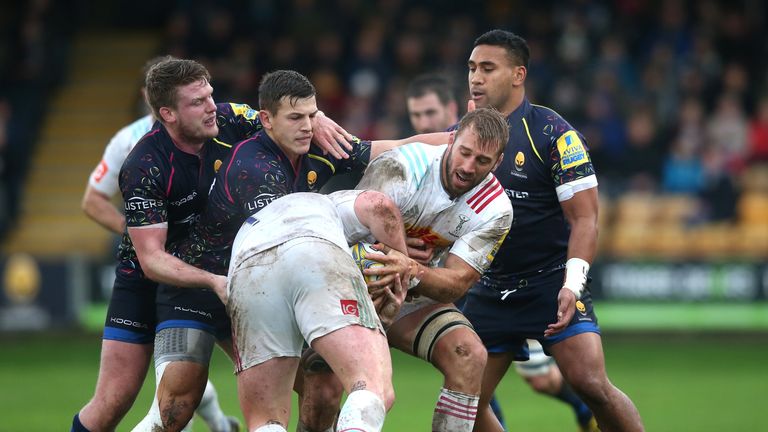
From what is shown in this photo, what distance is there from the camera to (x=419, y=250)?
677 cm

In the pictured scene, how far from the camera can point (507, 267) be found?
7.77 meters

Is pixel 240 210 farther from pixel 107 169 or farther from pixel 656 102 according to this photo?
pixel 656 102

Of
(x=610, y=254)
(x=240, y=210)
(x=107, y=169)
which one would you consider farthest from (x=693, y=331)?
(x=240, y=210)

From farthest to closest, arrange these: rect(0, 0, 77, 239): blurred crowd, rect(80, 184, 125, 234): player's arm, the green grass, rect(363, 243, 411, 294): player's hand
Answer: rect(0, 0, 77, 239): blurred crowd, the green grass, rect(80, 184, 125, 234): player's arm, rect(363, 243, 411, 294): player's hand

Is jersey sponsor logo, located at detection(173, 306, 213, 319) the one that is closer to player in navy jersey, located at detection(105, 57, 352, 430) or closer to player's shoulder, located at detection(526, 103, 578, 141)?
player in navy jersey, located at detection(105, 57, 352, 430)

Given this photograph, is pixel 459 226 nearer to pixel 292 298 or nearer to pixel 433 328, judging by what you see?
pixel 433 328

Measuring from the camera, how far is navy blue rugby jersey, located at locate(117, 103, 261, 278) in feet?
22.5

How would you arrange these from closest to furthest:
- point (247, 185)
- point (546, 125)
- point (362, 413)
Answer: point (362, 413) < point (247, 185) < point (546, 125)

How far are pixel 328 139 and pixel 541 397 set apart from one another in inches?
231

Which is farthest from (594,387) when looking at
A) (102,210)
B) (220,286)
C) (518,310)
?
(102,210)

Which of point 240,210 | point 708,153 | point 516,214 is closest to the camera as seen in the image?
point 240,210

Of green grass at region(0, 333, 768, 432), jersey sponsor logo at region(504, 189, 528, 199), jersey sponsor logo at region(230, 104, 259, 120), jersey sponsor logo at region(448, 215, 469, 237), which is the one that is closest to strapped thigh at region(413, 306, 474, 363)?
jersey sponsor logo at region(448, 215, 469, 237)

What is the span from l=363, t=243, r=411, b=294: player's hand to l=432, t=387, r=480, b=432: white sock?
0.82m

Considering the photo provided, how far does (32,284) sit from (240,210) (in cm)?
1063
